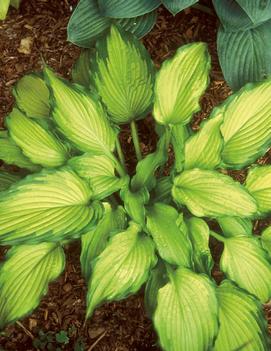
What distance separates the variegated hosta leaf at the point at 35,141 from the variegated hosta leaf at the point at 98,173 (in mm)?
114

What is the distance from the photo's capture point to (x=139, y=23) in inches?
87.3

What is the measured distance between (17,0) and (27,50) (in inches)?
8.6

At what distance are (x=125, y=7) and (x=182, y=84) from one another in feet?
1.24

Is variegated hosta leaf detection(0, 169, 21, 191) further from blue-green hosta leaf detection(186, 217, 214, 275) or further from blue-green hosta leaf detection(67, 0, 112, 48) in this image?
blue-green hosta leaf detection(186, 217, 214, 275)

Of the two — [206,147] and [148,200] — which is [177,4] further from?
[148,200]

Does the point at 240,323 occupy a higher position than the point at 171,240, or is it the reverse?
the point at 171,240

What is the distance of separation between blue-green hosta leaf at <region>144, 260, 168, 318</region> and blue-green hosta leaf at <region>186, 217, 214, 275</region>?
4.9 inches

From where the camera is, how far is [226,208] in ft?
5.83

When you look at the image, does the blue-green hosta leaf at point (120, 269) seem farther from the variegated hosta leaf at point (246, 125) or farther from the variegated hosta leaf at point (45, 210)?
the variegated hosta leaf at point (246, 125)

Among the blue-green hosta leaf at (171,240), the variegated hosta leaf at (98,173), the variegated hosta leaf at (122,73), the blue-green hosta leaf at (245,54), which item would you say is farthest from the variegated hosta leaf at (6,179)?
the blue-green hosta leaf at (245,54)

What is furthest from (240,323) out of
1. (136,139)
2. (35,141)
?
(35,141)

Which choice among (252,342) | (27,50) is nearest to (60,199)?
(252,342)

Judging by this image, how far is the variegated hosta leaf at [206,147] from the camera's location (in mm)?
1779

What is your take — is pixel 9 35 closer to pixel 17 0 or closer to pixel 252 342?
pixel 17 0
